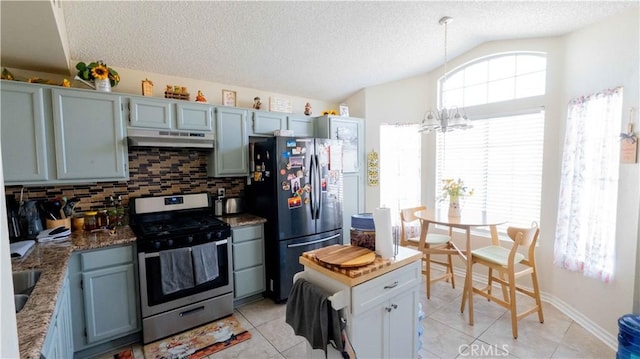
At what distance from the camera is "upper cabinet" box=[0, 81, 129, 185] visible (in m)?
2.08

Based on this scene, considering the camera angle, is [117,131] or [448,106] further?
[448,106]

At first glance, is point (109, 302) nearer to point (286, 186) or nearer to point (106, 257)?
point (106, 257)

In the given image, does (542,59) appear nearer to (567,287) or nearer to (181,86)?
(567,287)

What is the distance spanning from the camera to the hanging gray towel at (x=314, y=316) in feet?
4.57

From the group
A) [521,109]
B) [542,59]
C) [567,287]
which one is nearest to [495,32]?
[542,59]

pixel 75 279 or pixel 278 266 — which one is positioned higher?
pixel 75 279

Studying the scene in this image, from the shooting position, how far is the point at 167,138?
2.61 m

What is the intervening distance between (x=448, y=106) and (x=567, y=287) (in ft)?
7.94

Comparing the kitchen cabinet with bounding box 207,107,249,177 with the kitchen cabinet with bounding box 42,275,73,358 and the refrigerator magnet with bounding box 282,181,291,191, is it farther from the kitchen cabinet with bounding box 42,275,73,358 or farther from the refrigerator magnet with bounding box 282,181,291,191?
the kitchen cabinet with bounding box 42,275,73,358

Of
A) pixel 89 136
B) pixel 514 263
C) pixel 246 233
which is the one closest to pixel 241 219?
pixel 246 233

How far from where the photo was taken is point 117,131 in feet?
8.07

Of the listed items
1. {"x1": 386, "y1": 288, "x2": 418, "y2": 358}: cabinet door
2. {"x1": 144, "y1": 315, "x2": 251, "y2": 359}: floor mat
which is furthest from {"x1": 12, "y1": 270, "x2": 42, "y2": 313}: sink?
{"x1": 386, "y1": 288, "x2": 418, "y2": 358}: cabinet door

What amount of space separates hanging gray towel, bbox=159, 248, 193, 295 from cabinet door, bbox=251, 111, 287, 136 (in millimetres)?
1508

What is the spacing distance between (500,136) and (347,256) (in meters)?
2.81
